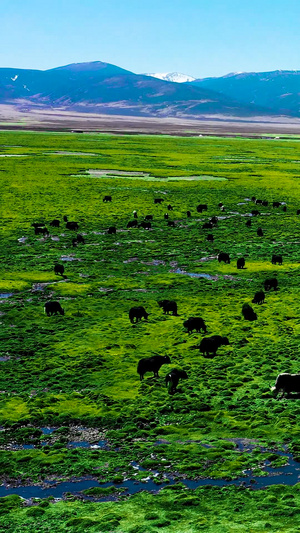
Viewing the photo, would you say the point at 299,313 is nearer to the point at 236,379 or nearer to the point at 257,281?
the point at 257,281

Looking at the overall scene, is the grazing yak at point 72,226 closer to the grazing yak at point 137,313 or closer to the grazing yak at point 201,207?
the grazing yak at point 201,207

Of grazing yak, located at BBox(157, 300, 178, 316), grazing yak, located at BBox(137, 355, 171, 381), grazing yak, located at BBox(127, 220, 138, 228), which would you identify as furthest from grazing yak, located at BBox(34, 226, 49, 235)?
grazing yak, located at BBox(137, 355, 171, 381)

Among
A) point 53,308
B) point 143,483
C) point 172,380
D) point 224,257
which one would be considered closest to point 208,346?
point 172,380

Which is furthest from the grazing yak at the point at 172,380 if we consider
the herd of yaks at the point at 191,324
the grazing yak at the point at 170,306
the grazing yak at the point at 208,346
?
the grazing yak at the point at 170,306

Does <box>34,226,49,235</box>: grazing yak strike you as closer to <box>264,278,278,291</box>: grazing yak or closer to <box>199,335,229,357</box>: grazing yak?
<box>264,278,278,291</box>: grazing yak

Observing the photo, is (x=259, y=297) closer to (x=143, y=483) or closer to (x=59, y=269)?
(x=59, y=269)

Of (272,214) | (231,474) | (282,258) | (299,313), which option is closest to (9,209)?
(272,214)
